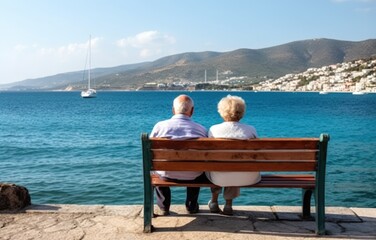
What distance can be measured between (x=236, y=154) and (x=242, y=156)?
7 cm

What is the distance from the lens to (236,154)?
453cm

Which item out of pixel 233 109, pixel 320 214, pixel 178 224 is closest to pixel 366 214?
pixel 320 214

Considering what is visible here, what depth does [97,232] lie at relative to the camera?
470 cm

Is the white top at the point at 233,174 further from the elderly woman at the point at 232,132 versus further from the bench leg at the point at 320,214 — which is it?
the bench leg at the point at 320,214

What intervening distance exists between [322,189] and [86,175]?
9.90 metres

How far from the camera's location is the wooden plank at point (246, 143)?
444 cm

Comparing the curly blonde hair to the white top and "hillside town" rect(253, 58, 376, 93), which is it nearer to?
the white top

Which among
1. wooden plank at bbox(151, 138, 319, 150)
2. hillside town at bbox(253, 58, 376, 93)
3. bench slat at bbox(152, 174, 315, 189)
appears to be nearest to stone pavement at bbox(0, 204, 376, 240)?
bench slat at bbox(152, 174, 315, 189)

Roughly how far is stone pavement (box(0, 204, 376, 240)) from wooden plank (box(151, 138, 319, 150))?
92cm

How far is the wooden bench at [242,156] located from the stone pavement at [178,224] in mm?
293

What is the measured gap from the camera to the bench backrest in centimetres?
447

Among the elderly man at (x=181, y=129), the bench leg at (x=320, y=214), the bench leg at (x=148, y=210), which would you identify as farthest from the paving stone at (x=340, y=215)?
the bench leg at (x=148, y=210)

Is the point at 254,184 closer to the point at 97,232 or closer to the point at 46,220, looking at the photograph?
the point at 97,232

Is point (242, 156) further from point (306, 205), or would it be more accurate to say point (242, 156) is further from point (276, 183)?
point (306, 205)
